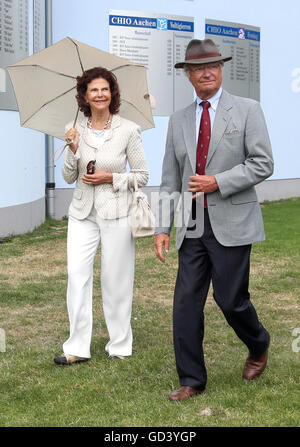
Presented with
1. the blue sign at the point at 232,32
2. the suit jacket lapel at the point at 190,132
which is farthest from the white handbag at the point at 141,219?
the blue sign at the point at 232,32

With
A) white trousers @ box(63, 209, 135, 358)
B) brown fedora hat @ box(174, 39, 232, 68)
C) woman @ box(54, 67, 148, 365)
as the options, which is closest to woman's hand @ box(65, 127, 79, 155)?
woman @ box(54, 67, 148, 365)

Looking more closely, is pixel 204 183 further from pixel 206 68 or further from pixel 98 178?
pixel 98 178

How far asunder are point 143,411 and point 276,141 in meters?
12.3

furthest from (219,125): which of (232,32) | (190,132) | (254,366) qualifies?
(232,32)

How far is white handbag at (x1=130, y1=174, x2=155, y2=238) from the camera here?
5207mm

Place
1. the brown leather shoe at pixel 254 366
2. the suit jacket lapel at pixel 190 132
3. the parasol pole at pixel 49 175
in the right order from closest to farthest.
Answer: the suit jacket lapel at pixel 190 132 → the brown leather shoe at pixel 254 366 → the parasol pole at pixel 49 175

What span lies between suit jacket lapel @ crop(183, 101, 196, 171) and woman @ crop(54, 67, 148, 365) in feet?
2.70

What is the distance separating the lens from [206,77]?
14.6ft

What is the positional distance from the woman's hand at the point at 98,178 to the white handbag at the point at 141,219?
0.19 meters

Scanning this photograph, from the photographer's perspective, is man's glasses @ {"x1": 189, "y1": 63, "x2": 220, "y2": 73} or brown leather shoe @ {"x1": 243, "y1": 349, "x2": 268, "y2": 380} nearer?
man's glasses @ {"x1": 189, "y1": 63, "x2": 220, "y2": 73}

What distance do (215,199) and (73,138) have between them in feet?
4.19

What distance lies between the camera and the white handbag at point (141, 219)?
5.21 metres

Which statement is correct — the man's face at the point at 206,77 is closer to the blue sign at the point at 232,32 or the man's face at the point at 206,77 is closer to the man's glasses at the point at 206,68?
the man's glasses at the point at 206,68

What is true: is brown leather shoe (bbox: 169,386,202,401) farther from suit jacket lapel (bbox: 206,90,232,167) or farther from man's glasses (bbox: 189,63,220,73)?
man's glasses (bbox: 189,63,220,73)
